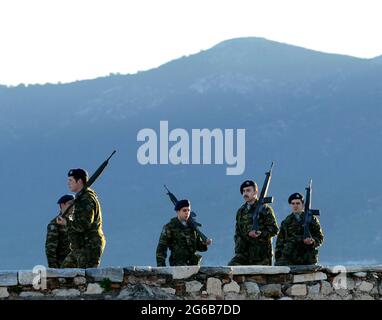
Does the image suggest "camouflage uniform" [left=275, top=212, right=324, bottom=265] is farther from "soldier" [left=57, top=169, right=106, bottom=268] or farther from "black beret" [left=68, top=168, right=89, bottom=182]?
"black beret" [left=68, top=168, right=89, bottom=182]

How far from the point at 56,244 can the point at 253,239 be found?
2517 mm

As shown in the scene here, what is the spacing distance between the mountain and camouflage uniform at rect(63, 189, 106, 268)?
119 metres

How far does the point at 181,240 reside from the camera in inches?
688

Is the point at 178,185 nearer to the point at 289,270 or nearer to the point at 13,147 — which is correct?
the point at 13,147

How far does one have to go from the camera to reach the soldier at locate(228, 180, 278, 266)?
17391 millimetres

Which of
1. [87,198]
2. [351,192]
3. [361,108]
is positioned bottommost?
[87,198]

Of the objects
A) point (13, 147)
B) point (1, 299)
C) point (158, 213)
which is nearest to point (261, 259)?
point (1, 299)

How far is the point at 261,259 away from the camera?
17562mm

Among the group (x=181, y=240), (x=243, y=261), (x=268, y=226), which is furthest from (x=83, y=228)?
(x=268, y=226)

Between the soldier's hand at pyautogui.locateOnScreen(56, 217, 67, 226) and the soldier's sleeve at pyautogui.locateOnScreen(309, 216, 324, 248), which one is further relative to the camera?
the soldier's sleeve at pyautogui.locateOnScreen(309, 216, 324, 248)

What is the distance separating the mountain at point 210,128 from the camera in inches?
5920

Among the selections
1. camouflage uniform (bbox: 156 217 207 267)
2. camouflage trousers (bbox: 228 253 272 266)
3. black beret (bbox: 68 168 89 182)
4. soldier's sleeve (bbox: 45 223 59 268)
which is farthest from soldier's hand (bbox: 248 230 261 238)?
soldier's sleeve (bbox: 45 223 59 268)

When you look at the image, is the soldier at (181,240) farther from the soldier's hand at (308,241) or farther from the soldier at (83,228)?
the soldier's hand at (308,241)
